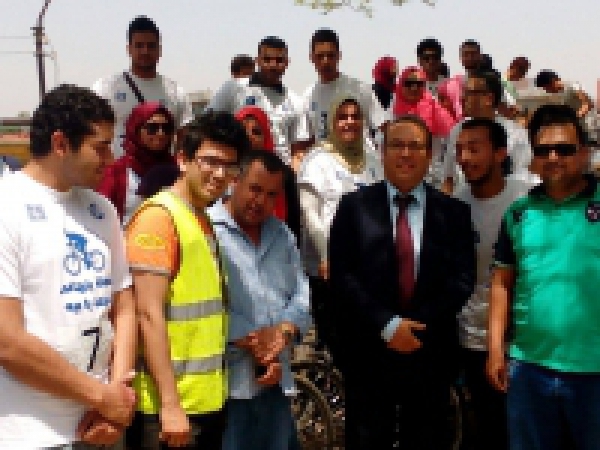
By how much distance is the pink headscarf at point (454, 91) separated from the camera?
20.4ft

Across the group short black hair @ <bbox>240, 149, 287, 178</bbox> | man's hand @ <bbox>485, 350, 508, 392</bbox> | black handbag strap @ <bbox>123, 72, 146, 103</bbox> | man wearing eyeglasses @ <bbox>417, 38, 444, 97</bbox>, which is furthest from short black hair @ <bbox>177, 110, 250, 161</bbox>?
man wearing eyeglasses @ <bbox>417, 38, 444, 97</bbox>

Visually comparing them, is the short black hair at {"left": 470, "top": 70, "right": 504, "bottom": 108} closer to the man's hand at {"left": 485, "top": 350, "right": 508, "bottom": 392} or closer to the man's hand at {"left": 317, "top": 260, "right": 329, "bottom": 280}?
the man's hand at {"left": 317, "top": 260, "right": 329, "bottom": 280}

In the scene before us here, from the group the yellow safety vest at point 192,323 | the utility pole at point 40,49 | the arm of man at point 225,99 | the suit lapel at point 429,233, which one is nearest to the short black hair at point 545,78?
the arm of man at point 225,99

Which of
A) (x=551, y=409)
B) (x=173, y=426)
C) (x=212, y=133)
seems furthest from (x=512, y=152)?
(x=173, y=426)

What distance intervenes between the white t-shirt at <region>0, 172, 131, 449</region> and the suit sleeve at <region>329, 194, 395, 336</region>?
131cm

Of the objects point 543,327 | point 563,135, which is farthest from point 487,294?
point 563,135

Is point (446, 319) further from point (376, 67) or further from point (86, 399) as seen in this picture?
point (376, 67)

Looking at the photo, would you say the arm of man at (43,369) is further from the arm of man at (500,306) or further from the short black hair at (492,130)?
the short black hair at (492,130)

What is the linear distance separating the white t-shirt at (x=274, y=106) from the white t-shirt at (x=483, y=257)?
1.98 metres

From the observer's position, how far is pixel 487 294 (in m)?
3.63

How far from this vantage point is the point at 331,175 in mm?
4188

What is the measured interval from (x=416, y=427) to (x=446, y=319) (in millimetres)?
598

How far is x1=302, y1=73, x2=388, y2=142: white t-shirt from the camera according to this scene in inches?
216

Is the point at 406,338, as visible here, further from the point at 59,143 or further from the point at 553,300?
the point at 59,143
